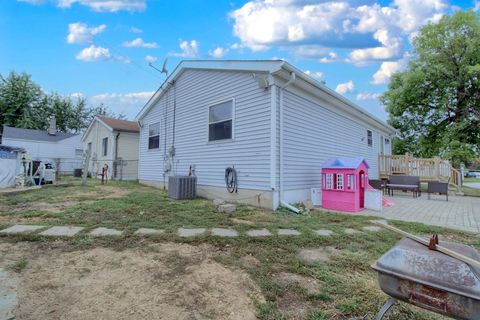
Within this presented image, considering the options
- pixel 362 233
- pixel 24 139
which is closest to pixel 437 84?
pixel 362 233

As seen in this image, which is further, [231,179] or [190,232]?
[231,179]

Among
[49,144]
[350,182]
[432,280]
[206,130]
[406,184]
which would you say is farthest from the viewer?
[49,144]

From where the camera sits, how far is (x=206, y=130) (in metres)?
8.09

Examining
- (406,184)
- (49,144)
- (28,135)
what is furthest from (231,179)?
(28,135)

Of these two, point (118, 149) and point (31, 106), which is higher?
point (31, 106)

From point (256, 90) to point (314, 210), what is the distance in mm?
3354

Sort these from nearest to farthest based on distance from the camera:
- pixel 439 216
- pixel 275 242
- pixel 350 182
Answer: pixel 275 242, pixel 439 216, pixel 350 182

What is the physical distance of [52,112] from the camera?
96.2 ft

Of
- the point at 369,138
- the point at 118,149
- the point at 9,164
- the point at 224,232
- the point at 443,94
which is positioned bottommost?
the point at 224,232

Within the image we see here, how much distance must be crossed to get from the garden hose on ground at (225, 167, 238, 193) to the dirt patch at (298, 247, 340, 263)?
12.3 ft

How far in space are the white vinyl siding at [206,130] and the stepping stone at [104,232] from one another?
3440 millimetres

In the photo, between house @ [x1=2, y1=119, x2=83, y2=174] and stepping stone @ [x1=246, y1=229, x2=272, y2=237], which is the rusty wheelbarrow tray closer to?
stepping stone @ [x1=246, y1=229, x2=272, y2=237]

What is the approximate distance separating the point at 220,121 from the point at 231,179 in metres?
1.78

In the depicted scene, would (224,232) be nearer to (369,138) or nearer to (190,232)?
(190,232)
